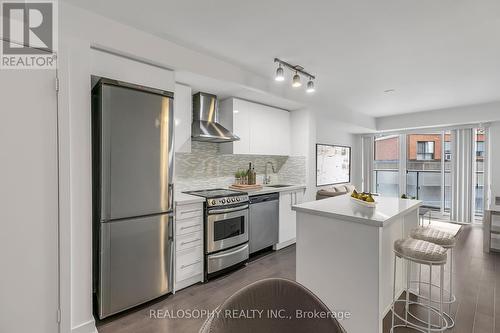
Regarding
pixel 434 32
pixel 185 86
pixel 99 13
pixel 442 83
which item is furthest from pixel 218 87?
pixel 442 83

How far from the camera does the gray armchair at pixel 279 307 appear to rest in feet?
3.06

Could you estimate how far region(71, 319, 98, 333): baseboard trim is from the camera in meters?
1.85

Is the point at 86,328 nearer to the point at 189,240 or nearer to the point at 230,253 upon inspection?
the point at 189,240

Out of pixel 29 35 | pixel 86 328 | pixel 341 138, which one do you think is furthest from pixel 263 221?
pixel 341 138

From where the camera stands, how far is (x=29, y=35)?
1670 millimetres

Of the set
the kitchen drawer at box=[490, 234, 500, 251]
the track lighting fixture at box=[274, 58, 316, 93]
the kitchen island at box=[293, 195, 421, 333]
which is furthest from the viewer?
the kitchen drawer at box=[490, 234, 500, 251]

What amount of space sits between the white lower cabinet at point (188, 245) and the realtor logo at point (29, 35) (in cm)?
164

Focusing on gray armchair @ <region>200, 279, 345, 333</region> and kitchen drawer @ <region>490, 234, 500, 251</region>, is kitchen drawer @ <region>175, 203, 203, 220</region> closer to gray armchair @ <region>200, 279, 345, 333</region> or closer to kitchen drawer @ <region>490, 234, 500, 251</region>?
gray armchair @ <region>200, 279, 345, 333</region>

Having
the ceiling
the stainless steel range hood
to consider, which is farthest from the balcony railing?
the stainless steel range hood

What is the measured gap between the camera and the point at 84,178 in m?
1.91

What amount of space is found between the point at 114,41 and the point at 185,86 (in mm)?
972

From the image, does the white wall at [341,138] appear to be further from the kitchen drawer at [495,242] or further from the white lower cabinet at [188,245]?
the white lower cabinet at [188,245]

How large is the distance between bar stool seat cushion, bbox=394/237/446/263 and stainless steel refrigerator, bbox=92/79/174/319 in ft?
6.79

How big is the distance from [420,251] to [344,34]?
1.96 m
